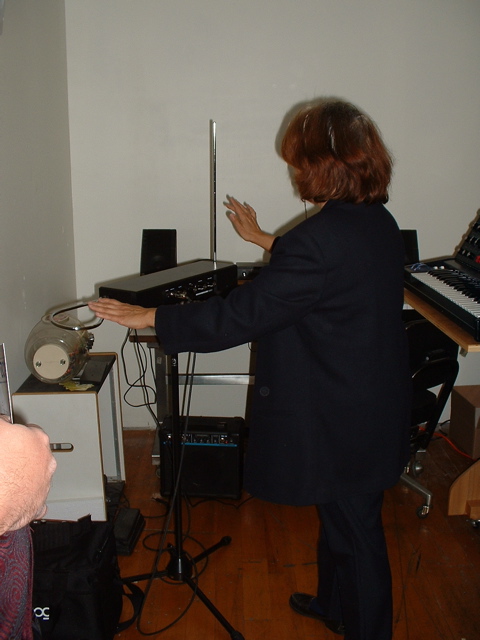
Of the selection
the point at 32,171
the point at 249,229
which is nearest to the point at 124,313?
the point at 249,229

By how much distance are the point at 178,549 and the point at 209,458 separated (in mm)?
533

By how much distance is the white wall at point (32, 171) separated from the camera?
1965 millimetres

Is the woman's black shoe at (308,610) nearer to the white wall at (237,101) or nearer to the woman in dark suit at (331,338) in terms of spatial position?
the woman in dark suit at (331,338)

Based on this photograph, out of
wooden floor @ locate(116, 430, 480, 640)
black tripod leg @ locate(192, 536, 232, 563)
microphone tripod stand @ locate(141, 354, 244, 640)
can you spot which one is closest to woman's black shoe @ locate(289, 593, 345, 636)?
wooden floor @ locate(116, 430, 480, 640)

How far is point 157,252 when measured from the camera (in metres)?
2.39

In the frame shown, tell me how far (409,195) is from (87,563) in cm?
212

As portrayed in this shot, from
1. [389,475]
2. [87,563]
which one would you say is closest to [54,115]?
[87,563]

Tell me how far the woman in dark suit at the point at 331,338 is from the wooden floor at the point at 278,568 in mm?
437

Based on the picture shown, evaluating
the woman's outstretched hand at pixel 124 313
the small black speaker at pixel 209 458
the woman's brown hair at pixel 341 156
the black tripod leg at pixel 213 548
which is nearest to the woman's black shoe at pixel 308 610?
the black tripod leg at pixel 213 548

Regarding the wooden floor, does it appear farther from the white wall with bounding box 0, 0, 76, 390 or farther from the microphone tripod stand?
the white wall with bounding box 0, 0, 76, 390

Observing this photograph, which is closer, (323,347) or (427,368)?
(323,347)

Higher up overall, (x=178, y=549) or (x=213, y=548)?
(x=178, y=549)

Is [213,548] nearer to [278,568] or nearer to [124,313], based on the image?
[278,568]

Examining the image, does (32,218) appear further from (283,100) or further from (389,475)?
(389,475)
